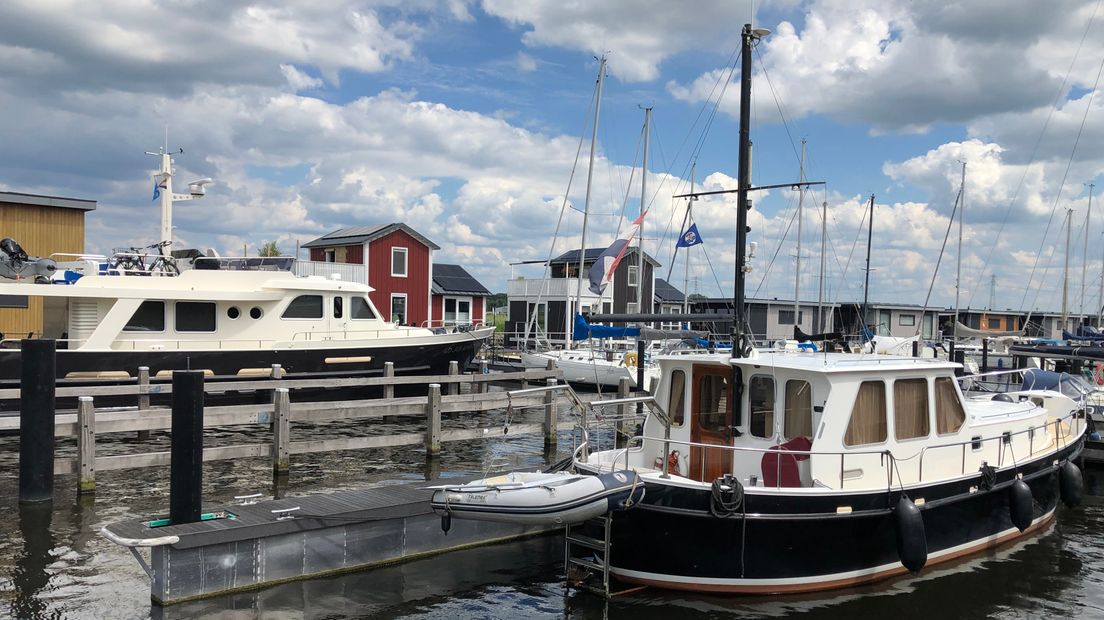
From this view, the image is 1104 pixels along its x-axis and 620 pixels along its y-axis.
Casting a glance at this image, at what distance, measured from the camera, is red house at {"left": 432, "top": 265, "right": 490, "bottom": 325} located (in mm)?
41125

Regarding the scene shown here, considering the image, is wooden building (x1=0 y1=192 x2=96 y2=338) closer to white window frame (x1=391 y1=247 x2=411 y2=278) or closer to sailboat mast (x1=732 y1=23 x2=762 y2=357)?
white window frame (x1=391 y1=247 x2=411 y2=278)

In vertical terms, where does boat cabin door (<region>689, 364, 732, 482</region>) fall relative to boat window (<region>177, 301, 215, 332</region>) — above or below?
below

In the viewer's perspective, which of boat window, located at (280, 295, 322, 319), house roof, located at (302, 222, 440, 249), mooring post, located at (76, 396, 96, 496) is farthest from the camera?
house roof, located at (302, 222, 440, 249)

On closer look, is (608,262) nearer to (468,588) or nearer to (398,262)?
(398,262)

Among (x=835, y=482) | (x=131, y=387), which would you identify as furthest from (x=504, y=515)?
(x=131, y=387)

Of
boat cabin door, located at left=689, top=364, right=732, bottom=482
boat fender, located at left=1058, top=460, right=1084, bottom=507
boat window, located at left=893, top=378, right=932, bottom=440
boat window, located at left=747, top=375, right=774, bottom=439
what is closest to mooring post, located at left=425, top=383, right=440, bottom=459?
boat cabin door, located at left=689, top=364, right=732, bottom=482

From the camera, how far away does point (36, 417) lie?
435 inches

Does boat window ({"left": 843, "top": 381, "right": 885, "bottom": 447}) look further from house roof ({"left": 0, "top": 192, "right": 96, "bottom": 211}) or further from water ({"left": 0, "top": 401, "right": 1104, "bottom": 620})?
house roof ({"left": 0, "top": 192, "right": 96, "bottom": 211})

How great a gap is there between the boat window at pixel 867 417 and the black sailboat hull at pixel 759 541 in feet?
2.27

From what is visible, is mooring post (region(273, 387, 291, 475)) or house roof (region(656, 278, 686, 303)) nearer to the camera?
mooring post (region(273, 387, 291, 475))

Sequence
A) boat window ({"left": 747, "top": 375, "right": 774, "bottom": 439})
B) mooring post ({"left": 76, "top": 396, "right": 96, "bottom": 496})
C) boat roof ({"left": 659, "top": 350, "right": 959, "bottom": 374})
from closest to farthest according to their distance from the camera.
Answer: boat roof ({"left": 659, "top": 350, "right": 959, "bottom": 374})
boat window ({"left": 747, "top": 375, "right": 774, "bottom": 439})
mooring post ({"left": 76, "top": 396, "right": 96, "bottom": 496})

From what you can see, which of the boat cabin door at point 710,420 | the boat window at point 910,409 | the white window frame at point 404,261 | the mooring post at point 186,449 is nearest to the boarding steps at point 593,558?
the boat cabin door at point 710,420

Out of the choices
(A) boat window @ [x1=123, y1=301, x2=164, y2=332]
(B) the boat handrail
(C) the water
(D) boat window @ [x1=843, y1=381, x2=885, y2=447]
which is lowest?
(C) the water

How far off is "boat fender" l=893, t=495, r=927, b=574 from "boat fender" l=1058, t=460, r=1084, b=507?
191 inches
